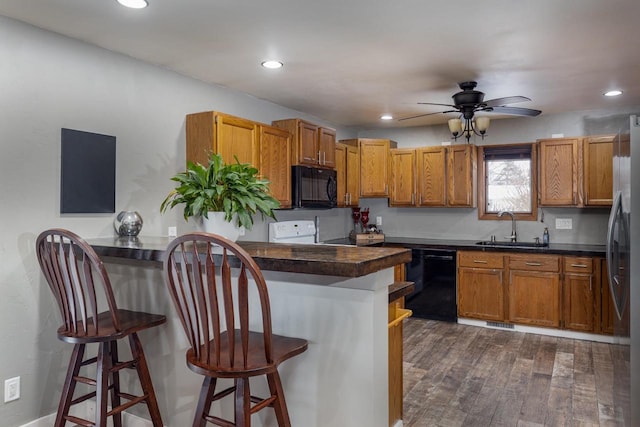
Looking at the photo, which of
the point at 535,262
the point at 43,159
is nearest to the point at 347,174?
the point at 535,262

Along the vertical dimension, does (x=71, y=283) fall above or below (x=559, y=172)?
below

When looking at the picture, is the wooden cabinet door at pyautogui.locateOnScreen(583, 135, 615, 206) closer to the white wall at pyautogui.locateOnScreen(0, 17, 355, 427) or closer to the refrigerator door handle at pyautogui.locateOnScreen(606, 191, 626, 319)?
the refrigerator door handle at pyautogui.locateOnScreen(606, 191, 626, 319)

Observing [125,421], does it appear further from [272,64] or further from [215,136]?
[272,64]

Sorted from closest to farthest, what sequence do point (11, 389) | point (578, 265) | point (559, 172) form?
1. point (11, 389)
2. point (578, 265)
3. point (559, 172)

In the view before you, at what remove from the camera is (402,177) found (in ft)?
18.2

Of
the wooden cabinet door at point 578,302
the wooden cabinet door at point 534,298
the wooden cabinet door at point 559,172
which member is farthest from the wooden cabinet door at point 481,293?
the wooden cabinet door at point 559,172

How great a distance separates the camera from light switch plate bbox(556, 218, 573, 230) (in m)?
4.89

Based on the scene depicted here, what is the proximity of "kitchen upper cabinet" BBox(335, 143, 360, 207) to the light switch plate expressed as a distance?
2.30 m

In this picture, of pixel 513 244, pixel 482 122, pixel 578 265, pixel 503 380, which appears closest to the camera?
pixel 503 380

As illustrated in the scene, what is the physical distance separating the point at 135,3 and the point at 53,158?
1.05 m

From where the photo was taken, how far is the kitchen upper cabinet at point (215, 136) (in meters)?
3.28

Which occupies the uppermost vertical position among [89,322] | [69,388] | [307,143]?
[307,143]

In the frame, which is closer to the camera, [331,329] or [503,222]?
[331,329]

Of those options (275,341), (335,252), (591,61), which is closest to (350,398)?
(275,341)
